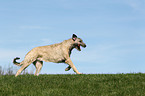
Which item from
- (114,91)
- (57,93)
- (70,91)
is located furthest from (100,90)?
(57,93)

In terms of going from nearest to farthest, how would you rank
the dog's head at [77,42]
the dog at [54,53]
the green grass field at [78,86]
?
the green grass field at [78,86] < the dog at [54,53] < the dog's head at [77,42]

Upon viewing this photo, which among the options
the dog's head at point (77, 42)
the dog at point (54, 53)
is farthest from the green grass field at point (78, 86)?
→ the dog's head at point (77, 42)

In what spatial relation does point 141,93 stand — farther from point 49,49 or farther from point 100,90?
point 49,49

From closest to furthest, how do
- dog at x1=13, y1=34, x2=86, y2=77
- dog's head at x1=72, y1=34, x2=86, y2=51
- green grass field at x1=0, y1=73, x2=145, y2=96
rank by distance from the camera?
green grass field at x1=0, y1=73, x2=145, y2=96
dog at x1=13, y1=34, x2=86, y2=77
dog's head at x1=72, y1=34, x2=86, y2=51

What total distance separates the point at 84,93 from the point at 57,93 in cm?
108

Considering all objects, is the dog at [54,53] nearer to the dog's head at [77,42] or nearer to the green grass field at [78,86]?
the dog's head at [77,42]

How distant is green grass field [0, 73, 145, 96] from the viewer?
9.14 metres

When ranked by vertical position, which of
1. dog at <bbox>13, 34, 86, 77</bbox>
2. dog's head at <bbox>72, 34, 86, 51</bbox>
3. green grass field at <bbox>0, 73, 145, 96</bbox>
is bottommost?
green grass field at <bbox>0, 73, 145, 96</bbox>

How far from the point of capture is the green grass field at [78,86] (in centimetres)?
914

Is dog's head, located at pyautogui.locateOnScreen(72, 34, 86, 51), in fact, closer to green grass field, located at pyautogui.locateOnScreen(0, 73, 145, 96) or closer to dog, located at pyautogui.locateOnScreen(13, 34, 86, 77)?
dog, located at pyautogui.locateOnScreen(13, 34, 86, 77)

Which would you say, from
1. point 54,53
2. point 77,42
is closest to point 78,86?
point 54,53

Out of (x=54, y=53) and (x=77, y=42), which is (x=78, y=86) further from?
(x=77, y=42)

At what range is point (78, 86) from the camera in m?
10.2

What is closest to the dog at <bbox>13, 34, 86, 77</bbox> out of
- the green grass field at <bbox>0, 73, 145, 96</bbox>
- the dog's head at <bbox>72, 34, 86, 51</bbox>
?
the dog's head at <bbox>72, 34, 86, 51</bbox>
